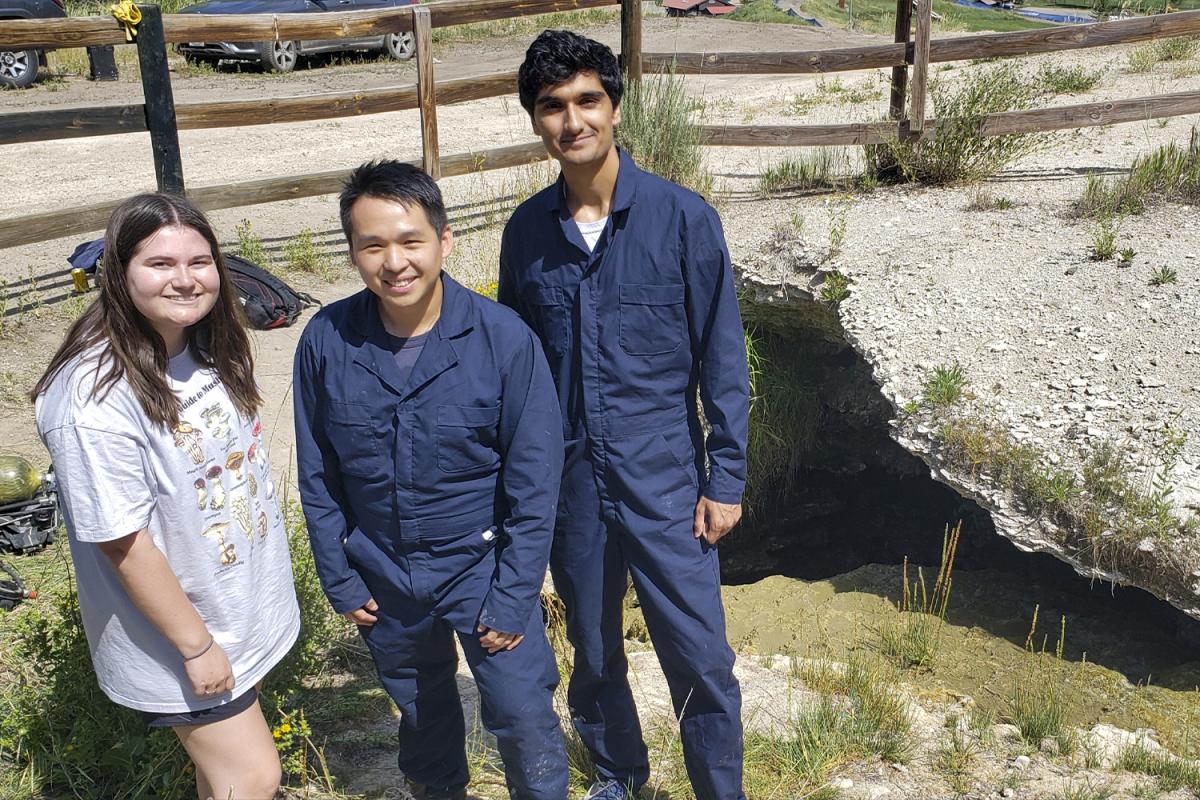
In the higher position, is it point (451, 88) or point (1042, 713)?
point (451, 88)

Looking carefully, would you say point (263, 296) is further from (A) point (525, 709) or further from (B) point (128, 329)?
(A) point (525, 709)

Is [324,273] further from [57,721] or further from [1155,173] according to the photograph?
[1155,173]

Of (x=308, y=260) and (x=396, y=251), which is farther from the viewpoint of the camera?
(x=308, y=260)

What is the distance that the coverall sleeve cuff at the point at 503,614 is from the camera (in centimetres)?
243

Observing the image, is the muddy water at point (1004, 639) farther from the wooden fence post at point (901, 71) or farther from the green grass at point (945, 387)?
the wooden fence post at point (901, 71)

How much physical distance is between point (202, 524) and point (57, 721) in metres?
1.23

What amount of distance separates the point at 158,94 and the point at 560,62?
4.73 m

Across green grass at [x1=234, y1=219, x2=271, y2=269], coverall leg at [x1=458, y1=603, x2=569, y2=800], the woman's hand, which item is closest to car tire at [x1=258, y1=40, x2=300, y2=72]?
green grass at [x1=234, y1=219, x2=271, y2=269]

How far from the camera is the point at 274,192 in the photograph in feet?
23.5

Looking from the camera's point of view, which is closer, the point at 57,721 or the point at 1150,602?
the point at 57,721

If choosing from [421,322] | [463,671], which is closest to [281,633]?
[421,322]

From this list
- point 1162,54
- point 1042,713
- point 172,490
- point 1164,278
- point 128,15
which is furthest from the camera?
point 1162,54

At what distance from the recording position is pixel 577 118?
2.56 meters

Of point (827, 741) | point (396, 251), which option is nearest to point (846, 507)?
point (827, 741)
